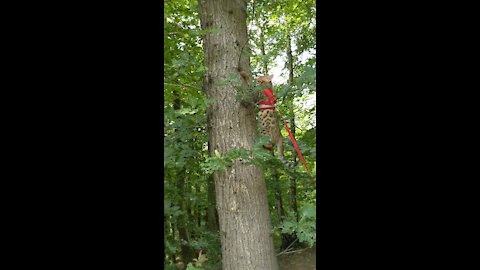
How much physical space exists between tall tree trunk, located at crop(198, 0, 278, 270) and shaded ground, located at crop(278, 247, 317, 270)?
407 centimetres

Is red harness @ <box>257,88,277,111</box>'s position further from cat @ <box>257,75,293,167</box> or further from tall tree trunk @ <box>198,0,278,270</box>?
tall tree trunk @ <box>198,0,278,270</box>

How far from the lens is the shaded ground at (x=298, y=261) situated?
620 centimetres

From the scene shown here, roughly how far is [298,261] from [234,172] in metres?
4.76

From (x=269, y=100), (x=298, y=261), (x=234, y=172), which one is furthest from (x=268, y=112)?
(x=298, y=261)

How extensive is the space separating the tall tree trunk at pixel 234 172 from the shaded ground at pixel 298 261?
407 centimetres

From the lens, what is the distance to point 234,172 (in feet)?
7.70

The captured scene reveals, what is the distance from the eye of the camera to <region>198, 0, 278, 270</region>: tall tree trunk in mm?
2342

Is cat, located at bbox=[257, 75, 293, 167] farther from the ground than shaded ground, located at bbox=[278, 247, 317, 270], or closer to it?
farther from the ground

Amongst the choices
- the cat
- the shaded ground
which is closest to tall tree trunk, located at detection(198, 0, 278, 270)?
the cat

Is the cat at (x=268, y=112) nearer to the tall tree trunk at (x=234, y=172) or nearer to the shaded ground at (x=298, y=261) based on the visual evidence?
the tall tree trunk at (x=234, y=172)

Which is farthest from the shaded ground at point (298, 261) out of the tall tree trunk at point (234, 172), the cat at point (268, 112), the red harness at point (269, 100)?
the red harness at point (269, 100)

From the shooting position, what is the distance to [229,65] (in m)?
2.40

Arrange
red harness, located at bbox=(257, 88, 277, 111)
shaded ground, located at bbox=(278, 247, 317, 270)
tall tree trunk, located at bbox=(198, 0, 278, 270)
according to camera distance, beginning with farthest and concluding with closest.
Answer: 1. shaded ground, located at bbox=(278, 247, 317, 270)
2. tall tree trunk, located at bbox=(198, 0, 278, 270)
3. red harness, located at bbox=(257, 88, 277, 111)
